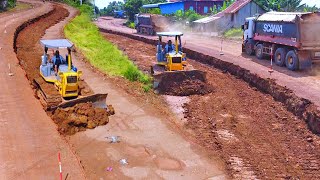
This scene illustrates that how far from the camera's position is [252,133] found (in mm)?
13648

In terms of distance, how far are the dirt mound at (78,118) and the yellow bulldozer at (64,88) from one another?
253 millimetres

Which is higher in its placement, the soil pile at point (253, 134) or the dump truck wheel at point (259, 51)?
the dump truck wheel at point (259, 51)

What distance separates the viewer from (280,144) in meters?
12.5

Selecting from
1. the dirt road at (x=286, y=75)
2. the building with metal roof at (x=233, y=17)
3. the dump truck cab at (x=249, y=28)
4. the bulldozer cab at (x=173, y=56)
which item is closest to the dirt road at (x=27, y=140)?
the bulldozer cab at (x=173, y=56)

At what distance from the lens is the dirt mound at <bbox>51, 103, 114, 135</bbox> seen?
12648 millimetres

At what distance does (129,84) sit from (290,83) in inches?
299

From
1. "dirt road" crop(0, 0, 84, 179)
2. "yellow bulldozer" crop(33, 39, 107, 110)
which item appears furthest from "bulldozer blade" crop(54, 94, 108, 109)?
"dirt road" crop(0, 0, 84, 179)

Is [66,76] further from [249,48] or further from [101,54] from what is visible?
[249,48]

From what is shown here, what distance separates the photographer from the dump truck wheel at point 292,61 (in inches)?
842

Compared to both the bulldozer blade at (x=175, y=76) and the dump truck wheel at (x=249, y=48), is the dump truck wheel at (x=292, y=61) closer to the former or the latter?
the dump truck wheel at (x=249, y=48)

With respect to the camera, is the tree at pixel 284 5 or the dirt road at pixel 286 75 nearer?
the dirt road at pixel 286 75

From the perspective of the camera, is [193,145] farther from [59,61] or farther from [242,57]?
[242,57]

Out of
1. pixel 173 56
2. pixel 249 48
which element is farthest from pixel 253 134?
pixel 249 48

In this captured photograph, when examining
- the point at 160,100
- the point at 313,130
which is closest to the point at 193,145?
the point at 313,130
